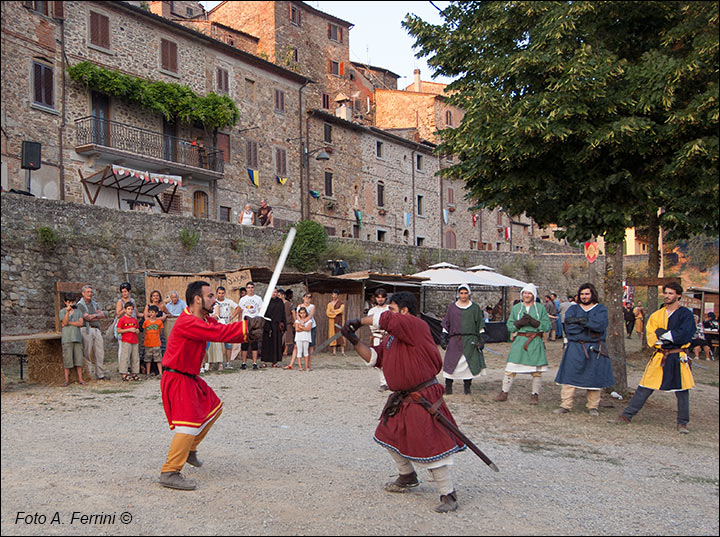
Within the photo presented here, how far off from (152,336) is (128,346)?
0.47 meters

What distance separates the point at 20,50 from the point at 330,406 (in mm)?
17472

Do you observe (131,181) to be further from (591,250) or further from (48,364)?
(591,250)

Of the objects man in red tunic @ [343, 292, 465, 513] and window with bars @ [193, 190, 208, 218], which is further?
window with bars @ [193, 190, 208, 218]

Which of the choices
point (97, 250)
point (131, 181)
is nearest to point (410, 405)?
point (97, 250)

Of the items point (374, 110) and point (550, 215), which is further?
point (374, 110)

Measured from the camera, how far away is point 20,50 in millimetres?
19219

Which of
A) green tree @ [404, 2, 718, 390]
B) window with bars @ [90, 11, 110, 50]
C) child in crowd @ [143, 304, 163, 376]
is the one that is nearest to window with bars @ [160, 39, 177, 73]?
window with bars @ [90, 11, 110, 50]

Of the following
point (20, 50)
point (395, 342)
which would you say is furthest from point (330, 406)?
point (20, 50)

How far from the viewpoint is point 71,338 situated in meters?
9.70

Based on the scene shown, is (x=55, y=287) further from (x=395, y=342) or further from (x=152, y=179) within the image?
(x=395, y=342)

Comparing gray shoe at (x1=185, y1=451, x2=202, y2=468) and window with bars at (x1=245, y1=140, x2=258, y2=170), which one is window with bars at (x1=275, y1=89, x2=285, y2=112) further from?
gray shoe at (x1=185, y1=451, x2=202, y2=468)

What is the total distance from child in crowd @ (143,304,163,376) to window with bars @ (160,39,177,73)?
16572 millimetres

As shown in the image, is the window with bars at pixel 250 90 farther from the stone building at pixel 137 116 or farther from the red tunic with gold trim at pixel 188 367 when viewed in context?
the red tunic with gold trim at pixel 188 367

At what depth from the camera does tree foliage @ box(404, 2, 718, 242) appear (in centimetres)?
713
